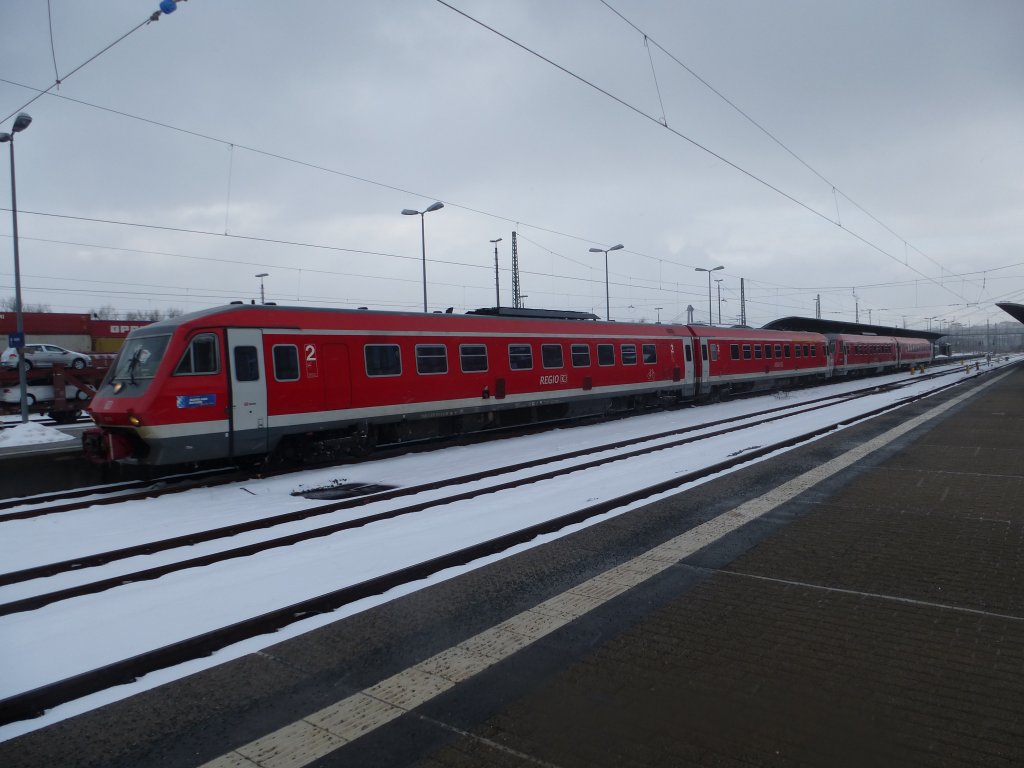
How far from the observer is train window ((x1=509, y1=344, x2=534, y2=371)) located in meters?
16.8

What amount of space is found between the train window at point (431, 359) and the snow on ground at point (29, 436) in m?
7.08

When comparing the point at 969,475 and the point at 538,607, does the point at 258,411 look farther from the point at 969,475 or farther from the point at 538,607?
the point at 969,475

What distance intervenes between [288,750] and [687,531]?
4.76m

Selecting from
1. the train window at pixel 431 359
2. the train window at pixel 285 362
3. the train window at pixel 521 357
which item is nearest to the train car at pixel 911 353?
the train window at pixel 521 357

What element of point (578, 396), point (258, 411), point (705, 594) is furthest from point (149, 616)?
point (578, 396)

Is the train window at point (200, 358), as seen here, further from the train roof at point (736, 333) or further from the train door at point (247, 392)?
the train roof at point (736, 333)

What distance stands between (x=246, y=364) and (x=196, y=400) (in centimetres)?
105

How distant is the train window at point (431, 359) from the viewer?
47.4 ft

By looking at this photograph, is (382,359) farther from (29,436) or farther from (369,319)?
(29,436)

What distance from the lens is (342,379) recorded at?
12.9m

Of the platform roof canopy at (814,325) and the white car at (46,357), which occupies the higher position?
the platform roof canopy at (814,325)

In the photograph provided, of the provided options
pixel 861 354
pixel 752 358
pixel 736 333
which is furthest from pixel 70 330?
pixel 861 354

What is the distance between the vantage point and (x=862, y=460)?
11.2m

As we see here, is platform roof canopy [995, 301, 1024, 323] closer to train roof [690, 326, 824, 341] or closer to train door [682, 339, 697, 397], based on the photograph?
train roof [690, 326, 824, 341]
